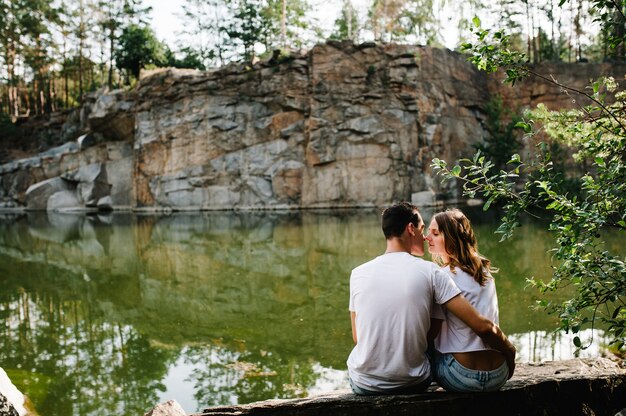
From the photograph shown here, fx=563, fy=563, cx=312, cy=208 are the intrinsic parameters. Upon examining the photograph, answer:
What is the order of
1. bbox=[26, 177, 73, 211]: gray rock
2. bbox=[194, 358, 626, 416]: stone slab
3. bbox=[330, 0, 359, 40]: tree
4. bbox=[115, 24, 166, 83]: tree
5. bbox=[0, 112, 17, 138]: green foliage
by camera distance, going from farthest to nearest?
bbox=[0, 112, 17, 138]: green foliage < bbox=[330, 0, 359, 40]: tree < bbox=[115, 24, 166, 83]: tree < bbox=[26, 177, 73, 211]: gray rock < bbox=[194, 358, 626, 416]: stone slab

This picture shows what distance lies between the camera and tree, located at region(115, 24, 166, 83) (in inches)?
1628

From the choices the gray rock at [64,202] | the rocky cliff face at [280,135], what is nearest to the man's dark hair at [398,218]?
the rocky cliff face at [280,135]

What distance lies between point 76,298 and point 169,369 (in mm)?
5192

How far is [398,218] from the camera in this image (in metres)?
3.11

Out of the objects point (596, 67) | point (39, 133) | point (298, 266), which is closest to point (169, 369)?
point (298, 266)

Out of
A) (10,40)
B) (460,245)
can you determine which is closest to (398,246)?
(460,245)

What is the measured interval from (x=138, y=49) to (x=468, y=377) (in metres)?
42.5

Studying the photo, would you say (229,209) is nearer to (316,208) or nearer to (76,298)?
(316,208)

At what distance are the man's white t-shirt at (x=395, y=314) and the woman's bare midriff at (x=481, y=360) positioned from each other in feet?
0.71

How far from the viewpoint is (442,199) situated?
34281 mm

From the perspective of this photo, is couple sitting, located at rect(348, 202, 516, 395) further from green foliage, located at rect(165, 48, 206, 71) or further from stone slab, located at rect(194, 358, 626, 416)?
green foliage, located at rect(165, 48, 206, 71)

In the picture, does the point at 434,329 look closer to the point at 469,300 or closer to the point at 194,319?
the point at 469,300

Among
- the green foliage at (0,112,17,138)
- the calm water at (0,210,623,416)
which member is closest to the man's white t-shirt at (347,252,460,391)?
the calm water at (0,210,623,416)

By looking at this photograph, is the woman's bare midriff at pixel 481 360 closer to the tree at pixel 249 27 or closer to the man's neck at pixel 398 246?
the man's neck at pixel 398 246
